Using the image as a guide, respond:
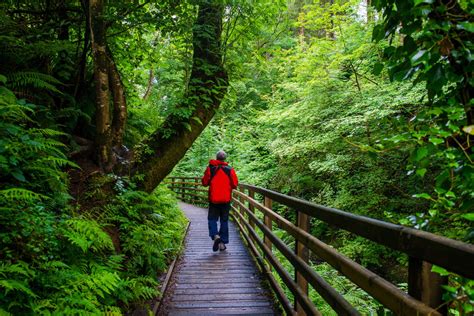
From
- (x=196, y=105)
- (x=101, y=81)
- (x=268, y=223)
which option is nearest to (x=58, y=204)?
(x=101, y=81)

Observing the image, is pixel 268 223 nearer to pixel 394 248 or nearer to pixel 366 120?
pixel 394 248

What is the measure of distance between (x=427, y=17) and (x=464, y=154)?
73cm

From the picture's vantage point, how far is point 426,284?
1339 millimetres

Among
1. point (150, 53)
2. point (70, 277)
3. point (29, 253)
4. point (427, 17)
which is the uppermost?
point (150, 53)

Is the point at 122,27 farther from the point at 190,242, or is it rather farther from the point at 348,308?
the point at 348,308

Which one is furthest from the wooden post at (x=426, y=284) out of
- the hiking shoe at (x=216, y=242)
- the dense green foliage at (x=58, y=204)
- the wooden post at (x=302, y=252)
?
the hiking shoe at (x=216, y=242)

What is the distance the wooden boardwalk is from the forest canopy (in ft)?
1.44

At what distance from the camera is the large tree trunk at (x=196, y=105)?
18.9 ft

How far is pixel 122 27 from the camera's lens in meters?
5.87

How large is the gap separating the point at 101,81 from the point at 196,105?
169cm

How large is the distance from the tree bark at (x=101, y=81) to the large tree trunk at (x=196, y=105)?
578 mm

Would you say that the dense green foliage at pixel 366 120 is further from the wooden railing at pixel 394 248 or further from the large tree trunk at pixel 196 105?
the large tree trunk at pixel 196 105

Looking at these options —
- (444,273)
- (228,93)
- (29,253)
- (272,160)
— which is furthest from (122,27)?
(272,160)

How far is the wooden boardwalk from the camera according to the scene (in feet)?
13.6
